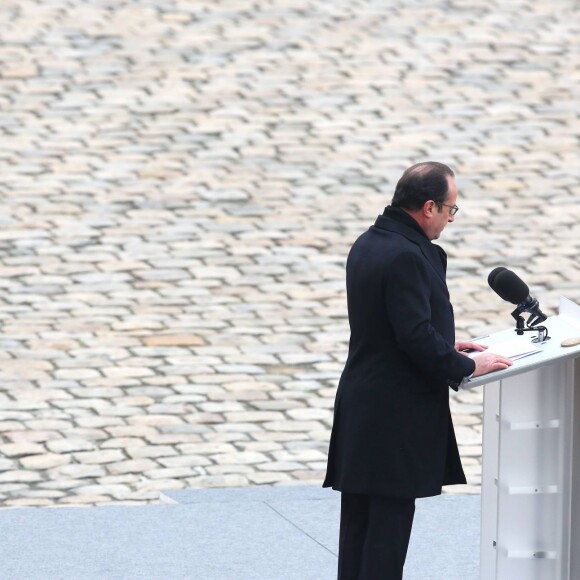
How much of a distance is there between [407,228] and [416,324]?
0.36 m

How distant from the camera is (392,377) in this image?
475 cm

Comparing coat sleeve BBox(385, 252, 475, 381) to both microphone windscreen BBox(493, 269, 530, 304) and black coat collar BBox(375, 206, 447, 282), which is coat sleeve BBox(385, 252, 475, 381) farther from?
microphone windscreen BBox(493, 269, 530, 304)

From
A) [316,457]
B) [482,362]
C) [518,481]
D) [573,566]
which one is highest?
[482,362]

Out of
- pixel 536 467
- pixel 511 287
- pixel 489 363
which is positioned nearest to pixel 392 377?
pixel 489 363

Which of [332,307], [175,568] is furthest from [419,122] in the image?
[175,568]

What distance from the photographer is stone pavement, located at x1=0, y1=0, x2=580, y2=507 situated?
26.5ft

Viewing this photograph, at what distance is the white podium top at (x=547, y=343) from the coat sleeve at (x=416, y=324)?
0.27 feet

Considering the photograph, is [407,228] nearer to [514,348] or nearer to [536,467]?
[514,348]

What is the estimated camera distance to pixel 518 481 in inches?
194

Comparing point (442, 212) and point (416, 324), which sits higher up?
point (442, 212)

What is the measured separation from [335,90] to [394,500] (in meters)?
10.7

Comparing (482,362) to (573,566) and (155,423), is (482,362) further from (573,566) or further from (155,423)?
(155,423)

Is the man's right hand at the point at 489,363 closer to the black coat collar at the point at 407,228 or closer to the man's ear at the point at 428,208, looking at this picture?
the black coat collar at the point at 407,228

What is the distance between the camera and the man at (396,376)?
15.3ft
